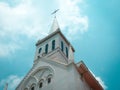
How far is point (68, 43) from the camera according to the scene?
54406mm

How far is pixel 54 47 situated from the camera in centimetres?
5025

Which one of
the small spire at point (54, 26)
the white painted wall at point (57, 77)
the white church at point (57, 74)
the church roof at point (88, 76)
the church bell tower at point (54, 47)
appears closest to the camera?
the white painted wall at point (57, 77)

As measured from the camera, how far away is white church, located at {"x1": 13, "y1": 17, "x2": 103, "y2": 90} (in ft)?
122

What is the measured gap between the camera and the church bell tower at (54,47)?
157ft

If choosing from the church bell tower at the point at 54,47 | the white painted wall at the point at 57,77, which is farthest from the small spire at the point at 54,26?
the white painted wall at the point at 57,77

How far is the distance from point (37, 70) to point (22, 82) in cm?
303

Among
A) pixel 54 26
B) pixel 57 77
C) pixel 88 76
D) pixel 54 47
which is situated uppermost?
pixel 54 26

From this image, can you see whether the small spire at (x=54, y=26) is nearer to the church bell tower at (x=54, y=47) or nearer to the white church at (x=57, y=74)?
the church bell tower at (x=54, y=47)

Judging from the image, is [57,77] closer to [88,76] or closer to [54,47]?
[88,76]

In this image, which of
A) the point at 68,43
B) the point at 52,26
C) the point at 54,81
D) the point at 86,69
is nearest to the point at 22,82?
the point at 54,81

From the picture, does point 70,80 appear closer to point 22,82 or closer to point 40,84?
point 40,84

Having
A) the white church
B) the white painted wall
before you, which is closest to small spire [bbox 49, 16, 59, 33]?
the white church

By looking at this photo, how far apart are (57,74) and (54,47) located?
38.1 ft

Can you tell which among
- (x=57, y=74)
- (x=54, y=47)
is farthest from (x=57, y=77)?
(x=54, y=47)
